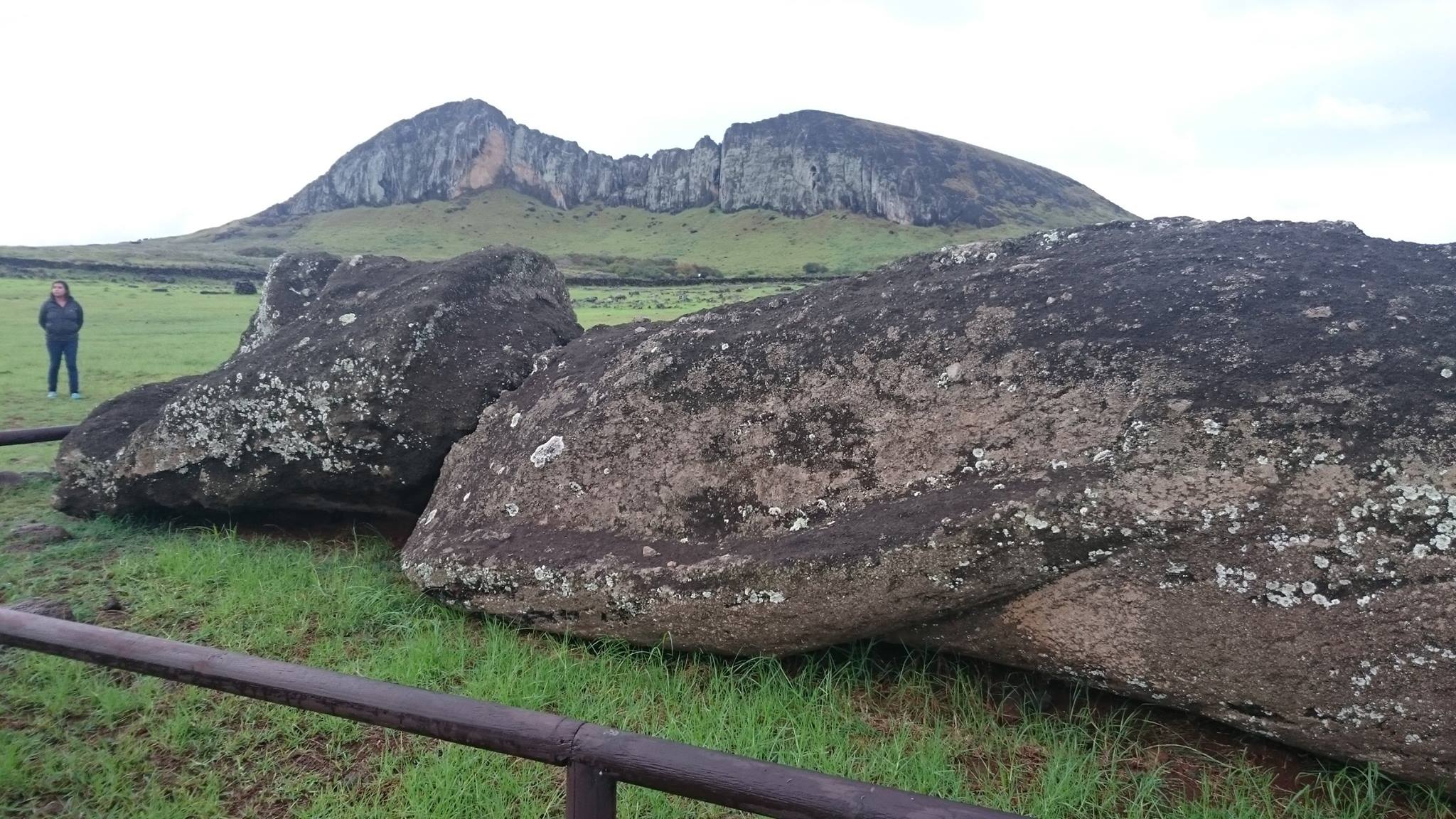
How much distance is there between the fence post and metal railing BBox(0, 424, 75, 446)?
7.12 m

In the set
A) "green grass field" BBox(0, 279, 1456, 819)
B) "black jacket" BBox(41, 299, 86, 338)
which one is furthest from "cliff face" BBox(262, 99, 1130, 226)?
"green grass field" BBox(0, 279, 1456, 819)

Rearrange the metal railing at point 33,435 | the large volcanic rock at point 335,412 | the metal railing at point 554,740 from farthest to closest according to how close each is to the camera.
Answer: the metal railing at point 33,435
the large volcanic rock at point 335,412
the metal railing at point 554,740

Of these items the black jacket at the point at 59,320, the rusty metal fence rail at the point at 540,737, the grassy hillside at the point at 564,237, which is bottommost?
the rusty metal fence rail at the point at 540,737

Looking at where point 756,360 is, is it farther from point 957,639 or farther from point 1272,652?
point 1272,652

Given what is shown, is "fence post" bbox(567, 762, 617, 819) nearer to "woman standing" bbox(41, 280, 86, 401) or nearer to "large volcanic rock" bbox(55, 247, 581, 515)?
"large volcanic rock" bbox(55, 247, 581, 515)

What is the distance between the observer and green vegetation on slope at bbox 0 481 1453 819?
3.32 meters

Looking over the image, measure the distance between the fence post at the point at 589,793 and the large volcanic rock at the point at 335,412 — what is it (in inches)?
171

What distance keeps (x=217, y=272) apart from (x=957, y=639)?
6578 centimetres

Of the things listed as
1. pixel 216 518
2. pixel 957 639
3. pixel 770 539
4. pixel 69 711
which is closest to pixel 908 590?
pixel 957 639

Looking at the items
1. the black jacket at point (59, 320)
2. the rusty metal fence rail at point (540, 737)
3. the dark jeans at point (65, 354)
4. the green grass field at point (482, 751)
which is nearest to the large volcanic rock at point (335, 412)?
the green grass field at point (482, 751)

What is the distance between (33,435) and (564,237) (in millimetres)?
112305

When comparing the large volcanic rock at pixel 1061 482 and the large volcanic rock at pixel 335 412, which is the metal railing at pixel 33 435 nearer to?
the large volcanic rock at pixel 335 412

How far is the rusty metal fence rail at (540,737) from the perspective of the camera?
1.79 meters

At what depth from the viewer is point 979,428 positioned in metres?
3.98
